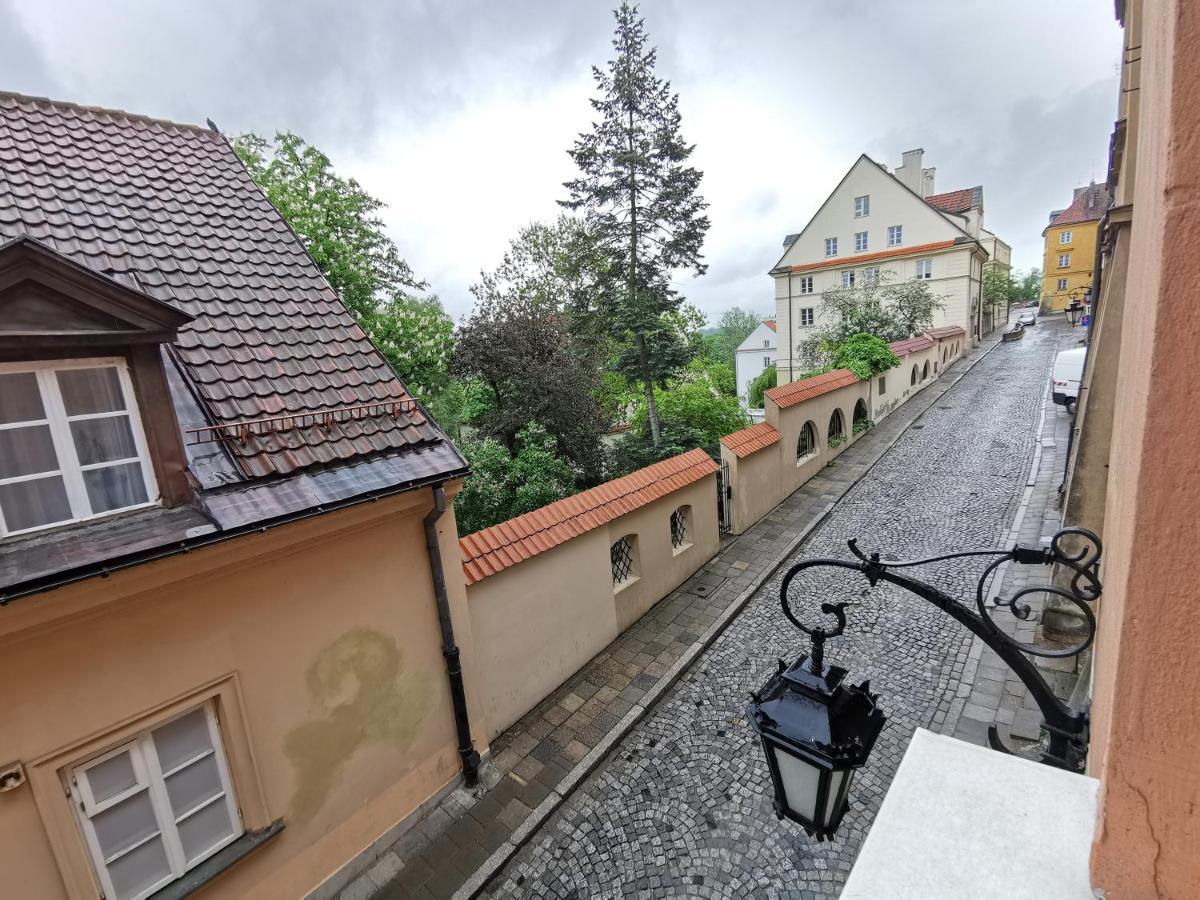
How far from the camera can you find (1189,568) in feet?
3.54

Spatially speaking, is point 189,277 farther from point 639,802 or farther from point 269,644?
point 639,802

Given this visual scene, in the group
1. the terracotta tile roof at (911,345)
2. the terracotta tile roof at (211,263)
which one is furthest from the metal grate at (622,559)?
the terracotta tile roof at (911,345)

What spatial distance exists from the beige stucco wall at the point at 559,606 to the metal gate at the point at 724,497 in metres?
2.23

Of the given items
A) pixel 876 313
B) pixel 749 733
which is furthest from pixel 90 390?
pixel 876 313

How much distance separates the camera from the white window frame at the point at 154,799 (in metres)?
4.03

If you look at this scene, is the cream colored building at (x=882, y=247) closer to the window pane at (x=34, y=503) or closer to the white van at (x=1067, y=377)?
the white van at (x=1067, y=377)

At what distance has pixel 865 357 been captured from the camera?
64.5 ft

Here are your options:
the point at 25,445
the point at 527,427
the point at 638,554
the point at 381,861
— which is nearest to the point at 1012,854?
the point at 25,445

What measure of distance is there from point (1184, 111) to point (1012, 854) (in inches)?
74.7

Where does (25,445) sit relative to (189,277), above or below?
below

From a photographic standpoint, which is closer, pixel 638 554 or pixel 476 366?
pixel 638 554

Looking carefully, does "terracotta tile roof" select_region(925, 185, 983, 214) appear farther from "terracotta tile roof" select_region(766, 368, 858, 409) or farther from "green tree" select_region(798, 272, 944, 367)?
"terracotta tile roof" select_region(766, 368, 858, 409)

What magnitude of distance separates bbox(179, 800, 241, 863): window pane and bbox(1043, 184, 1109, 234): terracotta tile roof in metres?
71.9

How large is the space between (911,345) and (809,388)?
12.2 m
